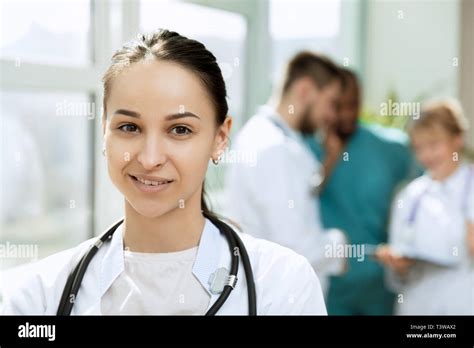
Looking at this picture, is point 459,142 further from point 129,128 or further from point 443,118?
point 129,128

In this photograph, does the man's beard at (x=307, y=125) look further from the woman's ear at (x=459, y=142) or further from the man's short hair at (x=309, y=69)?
the woman's ear at (x=459, y=142)

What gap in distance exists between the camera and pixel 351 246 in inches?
60.9

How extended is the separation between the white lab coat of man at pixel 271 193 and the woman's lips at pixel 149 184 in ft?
1.60

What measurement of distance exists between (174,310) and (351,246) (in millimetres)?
970

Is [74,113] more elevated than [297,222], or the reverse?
[74,113]

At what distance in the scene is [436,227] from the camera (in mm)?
1268

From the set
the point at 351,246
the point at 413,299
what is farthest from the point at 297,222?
the point at 351,246

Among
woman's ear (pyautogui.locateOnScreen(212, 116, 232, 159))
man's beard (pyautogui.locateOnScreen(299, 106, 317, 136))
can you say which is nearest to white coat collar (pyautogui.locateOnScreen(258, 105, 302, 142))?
man's beard (pyautogui.locateOnScreen(299, 106, 317, 136))

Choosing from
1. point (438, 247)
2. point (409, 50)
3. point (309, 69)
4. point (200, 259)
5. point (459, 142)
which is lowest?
point (438, 247)

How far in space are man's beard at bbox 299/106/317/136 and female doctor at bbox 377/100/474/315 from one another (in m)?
0.26

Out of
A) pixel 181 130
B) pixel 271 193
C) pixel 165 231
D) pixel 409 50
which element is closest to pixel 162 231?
Answer: pixel 165 231

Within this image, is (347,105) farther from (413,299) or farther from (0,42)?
(0,42)

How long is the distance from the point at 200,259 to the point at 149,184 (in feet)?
0.34

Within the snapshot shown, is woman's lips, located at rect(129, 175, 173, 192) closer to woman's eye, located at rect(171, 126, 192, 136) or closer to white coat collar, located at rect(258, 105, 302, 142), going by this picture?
woman's eye, located at rect(171, 126, 192, 136)
